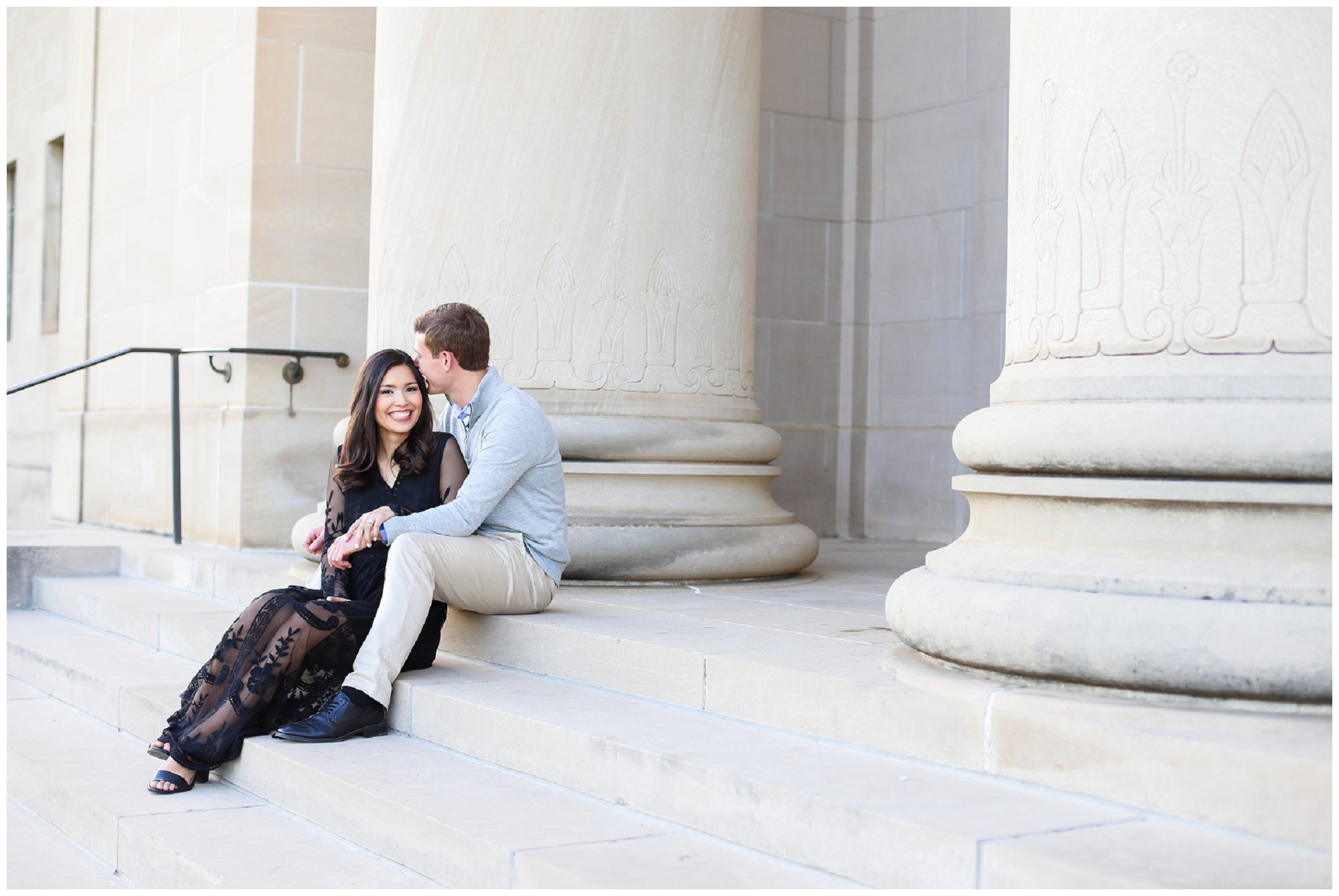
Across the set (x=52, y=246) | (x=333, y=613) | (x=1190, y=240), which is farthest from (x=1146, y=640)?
(x=52, y=246)

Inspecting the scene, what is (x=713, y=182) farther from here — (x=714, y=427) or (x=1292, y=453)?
(x=1292, y=453)

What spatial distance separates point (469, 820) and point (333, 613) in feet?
4.51

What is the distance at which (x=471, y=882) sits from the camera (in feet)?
12.3

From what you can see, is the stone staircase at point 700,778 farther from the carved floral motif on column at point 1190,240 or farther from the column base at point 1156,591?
the carved floral motif on column at point 1190,240

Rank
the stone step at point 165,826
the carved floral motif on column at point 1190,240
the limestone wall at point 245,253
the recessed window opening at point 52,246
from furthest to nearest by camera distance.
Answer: the recessed window opening at point 52,246 → the limestone wall at point 245,253 → the stone step at point 165,826 → the carved floral motif on column at point 1190,240

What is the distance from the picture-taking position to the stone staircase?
3131 millimetres

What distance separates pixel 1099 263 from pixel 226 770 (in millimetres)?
3343

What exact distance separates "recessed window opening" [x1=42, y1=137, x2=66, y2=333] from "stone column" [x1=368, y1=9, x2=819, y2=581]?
9.07 metres

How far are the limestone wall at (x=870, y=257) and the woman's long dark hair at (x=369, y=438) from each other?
5459 millimetres

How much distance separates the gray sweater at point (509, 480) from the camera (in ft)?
17.9

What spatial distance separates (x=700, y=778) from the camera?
3.83 meters

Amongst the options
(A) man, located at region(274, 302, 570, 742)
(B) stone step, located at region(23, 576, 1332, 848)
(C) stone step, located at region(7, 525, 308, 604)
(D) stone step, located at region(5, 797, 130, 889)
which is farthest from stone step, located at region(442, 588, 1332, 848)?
(C) stone step, located at region(7, 525, 308, 604)

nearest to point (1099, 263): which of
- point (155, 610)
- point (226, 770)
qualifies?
point (226, 770)

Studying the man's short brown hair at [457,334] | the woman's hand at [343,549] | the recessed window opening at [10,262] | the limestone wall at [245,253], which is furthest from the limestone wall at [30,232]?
the woman's hand at [343,549]
